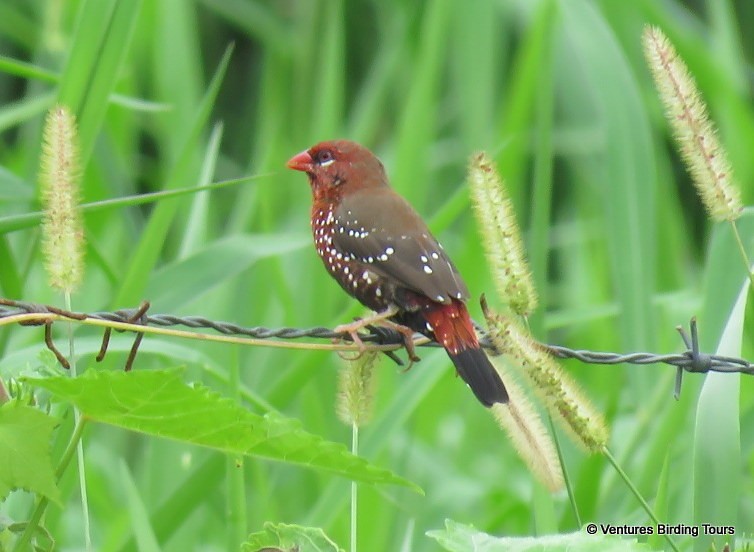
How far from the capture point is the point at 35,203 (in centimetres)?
292

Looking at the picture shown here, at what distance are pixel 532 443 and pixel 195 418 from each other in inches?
24.1

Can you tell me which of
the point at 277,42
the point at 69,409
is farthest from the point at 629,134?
the point at 277,42

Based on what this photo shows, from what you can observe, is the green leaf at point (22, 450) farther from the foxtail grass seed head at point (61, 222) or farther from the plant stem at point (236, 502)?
the plant stem at point (236, 502)

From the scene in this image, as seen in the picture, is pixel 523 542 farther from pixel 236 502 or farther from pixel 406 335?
→ pixel 406 335

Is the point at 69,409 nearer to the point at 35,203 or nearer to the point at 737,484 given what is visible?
the point at 35,203

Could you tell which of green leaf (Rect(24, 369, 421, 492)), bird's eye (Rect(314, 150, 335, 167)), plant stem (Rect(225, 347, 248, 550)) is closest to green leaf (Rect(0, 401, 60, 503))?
green leaf (Rect(24, 369, 421, 492))

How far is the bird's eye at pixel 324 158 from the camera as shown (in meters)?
3.42

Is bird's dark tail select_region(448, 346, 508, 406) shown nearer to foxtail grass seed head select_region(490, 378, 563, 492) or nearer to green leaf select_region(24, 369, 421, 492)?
foxtail grass seed head select_region(490, 378, 563, 492)

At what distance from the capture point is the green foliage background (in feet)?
9.27

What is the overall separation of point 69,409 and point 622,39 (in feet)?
11.6

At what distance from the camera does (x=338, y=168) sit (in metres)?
3.38

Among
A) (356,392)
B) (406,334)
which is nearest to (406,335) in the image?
(406,334)

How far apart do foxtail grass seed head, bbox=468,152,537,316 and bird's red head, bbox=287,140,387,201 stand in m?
1.27

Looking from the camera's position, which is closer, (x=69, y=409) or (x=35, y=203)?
(x=69, y=409)
